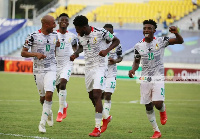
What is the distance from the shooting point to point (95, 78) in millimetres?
11320

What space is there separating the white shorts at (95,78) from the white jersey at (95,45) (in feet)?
0.38

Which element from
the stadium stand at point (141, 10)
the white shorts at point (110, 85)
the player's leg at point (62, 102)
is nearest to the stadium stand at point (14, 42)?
the stadium stand at point (141, 10)

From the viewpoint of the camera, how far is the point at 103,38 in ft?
37.6

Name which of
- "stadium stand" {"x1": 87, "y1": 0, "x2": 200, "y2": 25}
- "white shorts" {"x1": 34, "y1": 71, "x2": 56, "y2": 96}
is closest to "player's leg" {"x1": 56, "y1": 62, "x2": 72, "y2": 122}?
"white shorts" {"x1": 34, "y1": 71, "x2": 56, "y2": 96}

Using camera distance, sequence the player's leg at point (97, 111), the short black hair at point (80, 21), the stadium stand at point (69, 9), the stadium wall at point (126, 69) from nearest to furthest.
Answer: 1. the player's leg at point (97, 111)
2. the short black hair at point (80, 21)
3. the stadium wall at point (126, 69)
4. the stadium stand at point (69, 9)

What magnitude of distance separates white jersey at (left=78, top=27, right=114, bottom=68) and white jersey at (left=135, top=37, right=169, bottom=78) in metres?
0.86

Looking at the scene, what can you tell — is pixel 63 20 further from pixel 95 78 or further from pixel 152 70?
pixel 152 70

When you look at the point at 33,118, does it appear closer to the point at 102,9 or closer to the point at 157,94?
the point at 157,94

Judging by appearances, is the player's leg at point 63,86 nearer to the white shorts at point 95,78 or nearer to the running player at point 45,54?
the running player at point 45,54

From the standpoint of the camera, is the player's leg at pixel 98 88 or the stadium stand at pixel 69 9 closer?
the player's leg at pixel 98 88

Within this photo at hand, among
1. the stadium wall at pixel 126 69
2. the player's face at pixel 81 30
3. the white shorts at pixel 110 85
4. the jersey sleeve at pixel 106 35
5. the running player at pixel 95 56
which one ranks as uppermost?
the player's face at pixel 81 30

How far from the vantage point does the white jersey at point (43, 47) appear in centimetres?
1147

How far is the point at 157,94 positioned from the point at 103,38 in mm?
1781

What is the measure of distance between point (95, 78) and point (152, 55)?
1.39 meters
